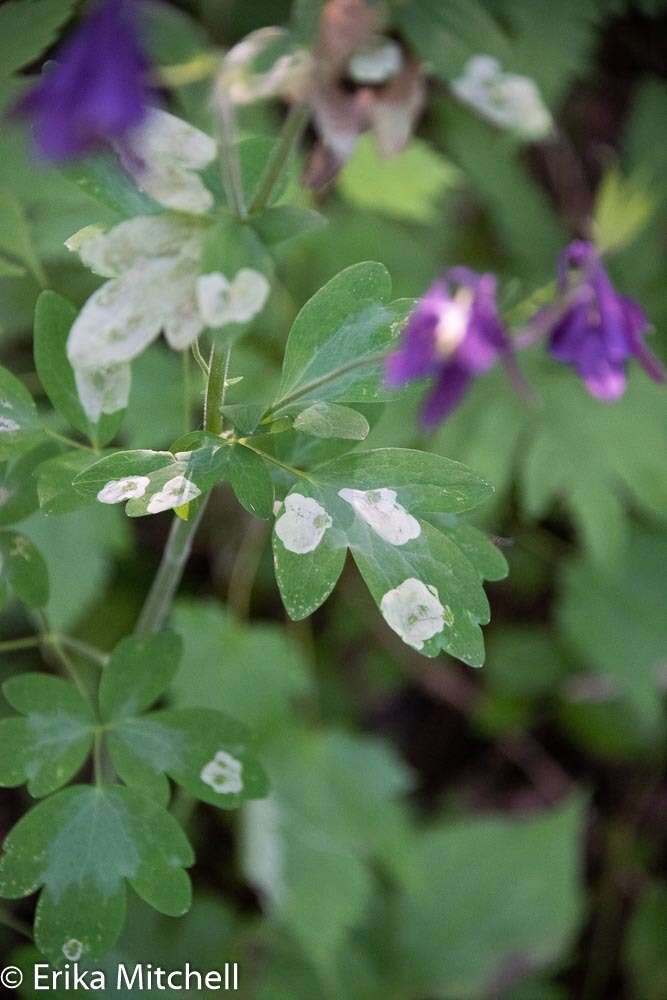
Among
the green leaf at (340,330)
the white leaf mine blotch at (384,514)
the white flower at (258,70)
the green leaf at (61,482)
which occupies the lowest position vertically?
the green leaf at (61,482)

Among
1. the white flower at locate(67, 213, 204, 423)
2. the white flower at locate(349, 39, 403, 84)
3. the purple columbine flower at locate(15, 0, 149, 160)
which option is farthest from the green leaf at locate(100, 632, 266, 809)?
the white flower at locate(349, 39, 403, 84)

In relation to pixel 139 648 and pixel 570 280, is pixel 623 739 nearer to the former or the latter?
pixel 570 280

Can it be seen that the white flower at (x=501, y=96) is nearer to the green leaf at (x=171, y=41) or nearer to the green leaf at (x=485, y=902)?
the green leaf at (x=171, y=41)

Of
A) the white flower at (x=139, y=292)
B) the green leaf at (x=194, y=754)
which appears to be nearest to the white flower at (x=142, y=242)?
the white flower at (x=139, y=292)

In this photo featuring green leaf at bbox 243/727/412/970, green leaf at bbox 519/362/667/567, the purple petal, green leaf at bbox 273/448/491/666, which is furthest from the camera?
green leaf at bbox 519/362/667/567

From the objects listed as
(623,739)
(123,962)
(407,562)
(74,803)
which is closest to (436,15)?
(407,562)

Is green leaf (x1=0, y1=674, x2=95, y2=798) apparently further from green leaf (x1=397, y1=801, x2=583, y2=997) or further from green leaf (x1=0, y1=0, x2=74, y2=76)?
green leaf (x1=397, y1=801, x2=583, y2=997)

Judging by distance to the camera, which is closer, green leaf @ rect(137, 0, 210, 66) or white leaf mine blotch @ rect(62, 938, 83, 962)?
white leaf mine blotch @ rect(62, 938, 83, 962)
